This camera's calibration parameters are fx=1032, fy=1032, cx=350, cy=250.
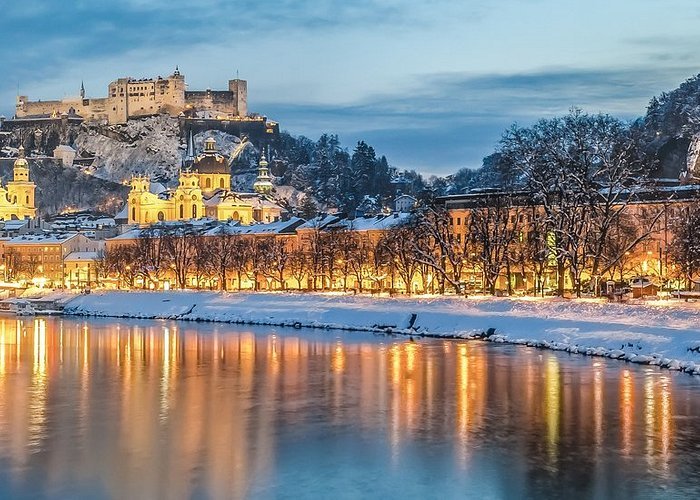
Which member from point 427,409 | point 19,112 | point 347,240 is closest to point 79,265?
point 347,240

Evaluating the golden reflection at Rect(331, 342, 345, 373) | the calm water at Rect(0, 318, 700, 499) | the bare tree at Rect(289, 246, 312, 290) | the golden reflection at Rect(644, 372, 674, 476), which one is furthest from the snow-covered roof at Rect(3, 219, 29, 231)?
the golden reflection at Rect(644, 372, 674, 476)

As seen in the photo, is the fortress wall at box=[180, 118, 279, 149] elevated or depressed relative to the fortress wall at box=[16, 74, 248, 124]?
depressed

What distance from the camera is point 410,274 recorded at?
73.1 meters

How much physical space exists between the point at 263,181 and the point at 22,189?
4224 centimetres

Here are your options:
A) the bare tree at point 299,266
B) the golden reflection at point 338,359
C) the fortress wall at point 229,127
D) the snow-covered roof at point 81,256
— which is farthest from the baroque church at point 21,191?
the golden reflection at point 338,359

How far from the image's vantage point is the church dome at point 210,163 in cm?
16150

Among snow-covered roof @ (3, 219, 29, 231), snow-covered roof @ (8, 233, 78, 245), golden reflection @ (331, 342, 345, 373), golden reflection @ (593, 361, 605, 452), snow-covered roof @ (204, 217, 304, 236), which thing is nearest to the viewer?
golden reflection @ (593, 361, 605, 452)

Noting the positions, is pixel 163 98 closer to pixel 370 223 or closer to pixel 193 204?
pixel 193 204

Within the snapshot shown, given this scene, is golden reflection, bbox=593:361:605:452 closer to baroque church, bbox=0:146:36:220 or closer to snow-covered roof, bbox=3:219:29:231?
snow-covered roof, bbox=3:219:29:231

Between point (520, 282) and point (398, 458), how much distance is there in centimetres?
5652

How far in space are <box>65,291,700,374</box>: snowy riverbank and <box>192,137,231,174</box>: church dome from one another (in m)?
85.3

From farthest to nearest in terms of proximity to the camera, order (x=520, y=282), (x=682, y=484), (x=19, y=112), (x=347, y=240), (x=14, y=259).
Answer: (x=19, y=112)
(x=14, y=259)
(x=347, y=240)
(x=520, y=282)
(x=682, y=484)

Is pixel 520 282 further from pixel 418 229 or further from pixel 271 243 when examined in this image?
pixel 271 243

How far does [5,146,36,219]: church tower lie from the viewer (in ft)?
566
